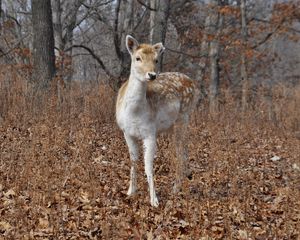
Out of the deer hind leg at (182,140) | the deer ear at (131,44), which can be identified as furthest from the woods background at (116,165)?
the deer ear at (131,44)

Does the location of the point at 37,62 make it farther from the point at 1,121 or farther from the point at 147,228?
the point at 147,228

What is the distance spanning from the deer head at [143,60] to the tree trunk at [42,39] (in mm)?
6032

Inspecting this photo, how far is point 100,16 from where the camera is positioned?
16.3 m

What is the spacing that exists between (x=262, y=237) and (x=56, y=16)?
14377 mm

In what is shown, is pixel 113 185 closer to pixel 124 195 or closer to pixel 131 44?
pixel 124 195

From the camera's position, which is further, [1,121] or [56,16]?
[56,16]

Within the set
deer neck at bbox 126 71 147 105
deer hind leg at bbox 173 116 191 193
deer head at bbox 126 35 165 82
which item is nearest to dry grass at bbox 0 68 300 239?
deer hind leg at bbox 173 116 191 193

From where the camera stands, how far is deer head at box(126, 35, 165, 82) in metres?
6.16

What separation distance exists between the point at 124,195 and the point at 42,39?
700 centimetres

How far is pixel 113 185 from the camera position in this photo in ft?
22.0

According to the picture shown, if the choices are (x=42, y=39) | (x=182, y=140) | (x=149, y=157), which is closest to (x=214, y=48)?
(x=42, y=39)

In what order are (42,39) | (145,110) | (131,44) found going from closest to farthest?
(145,110), (131,44), (42,39)

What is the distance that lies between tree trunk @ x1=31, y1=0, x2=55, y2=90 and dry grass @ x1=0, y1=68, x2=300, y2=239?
4.63 ft

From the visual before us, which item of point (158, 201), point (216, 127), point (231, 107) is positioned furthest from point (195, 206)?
point (231, 107)
